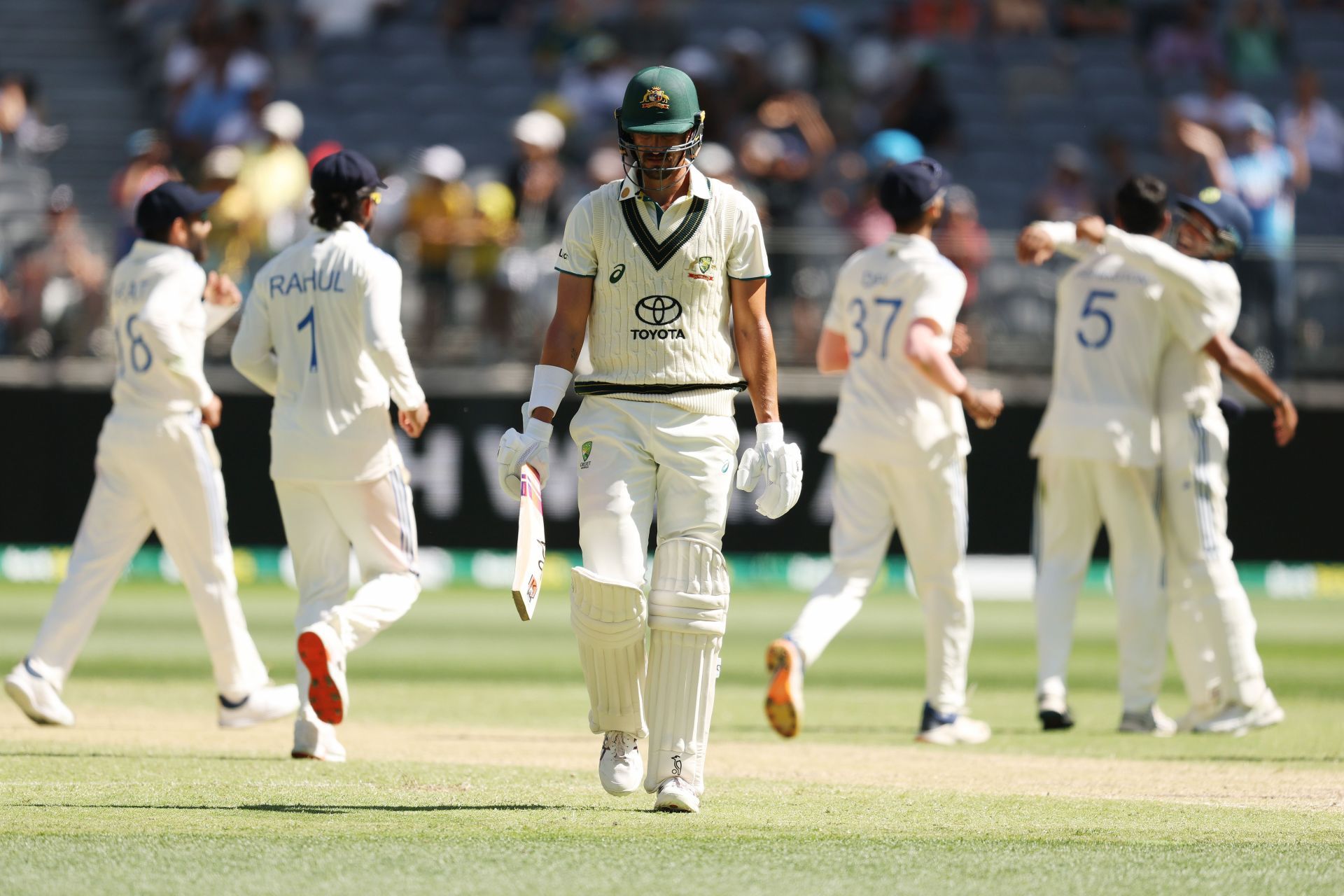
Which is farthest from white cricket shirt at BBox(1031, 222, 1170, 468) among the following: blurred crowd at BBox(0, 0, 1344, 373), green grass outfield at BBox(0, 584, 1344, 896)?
blurred crowd at BBox(0, 0, 1344, 373)

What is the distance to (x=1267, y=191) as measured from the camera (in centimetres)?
1689

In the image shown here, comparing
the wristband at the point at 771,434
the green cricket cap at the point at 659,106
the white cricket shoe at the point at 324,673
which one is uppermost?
the green cricket cap at the point at 659,106

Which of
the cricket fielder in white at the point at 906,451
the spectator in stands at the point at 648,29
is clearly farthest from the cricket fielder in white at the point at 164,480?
the spectator in stands at the point at 648,29

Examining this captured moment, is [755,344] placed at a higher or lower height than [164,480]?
higher

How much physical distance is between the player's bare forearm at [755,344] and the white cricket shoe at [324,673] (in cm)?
173

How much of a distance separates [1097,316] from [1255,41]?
13042 mm

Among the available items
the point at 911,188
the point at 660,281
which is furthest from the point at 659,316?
the point at 911,188

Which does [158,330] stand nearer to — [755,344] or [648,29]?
[755,344]

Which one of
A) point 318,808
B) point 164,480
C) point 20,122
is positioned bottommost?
point 20,122

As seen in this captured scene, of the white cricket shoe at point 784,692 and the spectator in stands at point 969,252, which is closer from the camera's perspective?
the white cricket shoe at point 784,692

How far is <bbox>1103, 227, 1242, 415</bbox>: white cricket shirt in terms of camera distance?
8.50m

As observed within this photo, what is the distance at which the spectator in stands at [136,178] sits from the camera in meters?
15.5

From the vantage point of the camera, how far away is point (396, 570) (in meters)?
7.33

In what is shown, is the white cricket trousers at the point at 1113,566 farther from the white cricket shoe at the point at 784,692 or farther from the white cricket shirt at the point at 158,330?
the white cricket shirt at the point at 158,330
